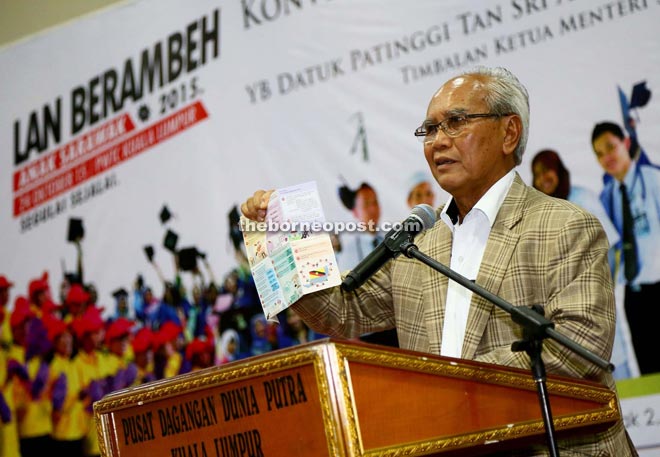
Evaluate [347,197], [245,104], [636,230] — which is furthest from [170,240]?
[636,230]

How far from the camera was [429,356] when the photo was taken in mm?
1701

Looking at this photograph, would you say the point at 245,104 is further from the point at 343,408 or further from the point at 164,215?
the point at 343,408

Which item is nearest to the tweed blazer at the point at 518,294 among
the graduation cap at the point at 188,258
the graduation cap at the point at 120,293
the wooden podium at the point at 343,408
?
the wooden podium at the point at 343,408

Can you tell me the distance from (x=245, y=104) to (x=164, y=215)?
2.39 ft

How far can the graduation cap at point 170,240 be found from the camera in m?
4.64

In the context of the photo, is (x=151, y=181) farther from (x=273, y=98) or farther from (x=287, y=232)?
(x=287, y=232)

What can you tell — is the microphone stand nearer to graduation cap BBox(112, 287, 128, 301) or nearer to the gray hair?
the gray hair

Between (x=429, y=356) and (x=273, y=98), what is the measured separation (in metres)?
2.93

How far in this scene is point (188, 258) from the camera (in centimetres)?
458

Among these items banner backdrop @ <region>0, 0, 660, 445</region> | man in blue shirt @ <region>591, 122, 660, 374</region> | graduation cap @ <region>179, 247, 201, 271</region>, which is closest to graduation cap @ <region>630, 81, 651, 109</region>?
banner backdrop @ <region>0, 0, 660, 445</region>

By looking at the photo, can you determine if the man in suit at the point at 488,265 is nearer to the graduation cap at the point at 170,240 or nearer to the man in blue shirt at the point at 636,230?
the man in blue shirt at the point at 636,230

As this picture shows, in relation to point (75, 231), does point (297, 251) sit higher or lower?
lower

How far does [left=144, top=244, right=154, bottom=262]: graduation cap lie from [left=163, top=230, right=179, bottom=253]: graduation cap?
95 mm

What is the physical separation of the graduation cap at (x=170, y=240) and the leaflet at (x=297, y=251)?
8.68 feet
